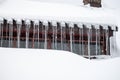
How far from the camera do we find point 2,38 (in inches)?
210

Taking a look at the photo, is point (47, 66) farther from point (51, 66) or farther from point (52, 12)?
point (52, 12)

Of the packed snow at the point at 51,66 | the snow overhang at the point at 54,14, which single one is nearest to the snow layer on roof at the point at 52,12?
the snow overhang at the point at 54,14

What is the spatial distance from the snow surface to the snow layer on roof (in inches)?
79.1

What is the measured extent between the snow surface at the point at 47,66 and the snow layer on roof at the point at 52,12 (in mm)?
2009

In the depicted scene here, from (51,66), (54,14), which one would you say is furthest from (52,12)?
(51,66)

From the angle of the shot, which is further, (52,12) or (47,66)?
(52,12)

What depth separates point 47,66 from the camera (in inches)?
130

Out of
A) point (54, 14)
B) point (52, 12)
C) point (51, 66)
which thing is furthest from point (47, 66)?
point (52, 12)

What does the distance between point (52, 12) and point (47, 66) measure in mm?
2446

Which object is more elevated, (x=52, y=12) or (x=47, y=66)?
(x=52, y=12)

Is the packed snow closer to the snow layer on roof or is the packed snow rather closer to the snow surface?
the snow surface

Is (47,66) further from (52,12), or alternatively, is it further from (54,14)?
(52,12)

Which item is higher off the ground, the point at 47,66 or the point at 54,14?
the point at 54,14

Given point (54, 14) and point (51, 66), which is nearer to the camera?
point (51, 66)
